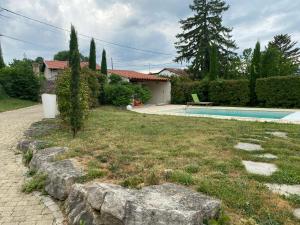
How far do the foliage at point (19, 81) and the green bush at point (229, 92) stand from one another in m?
15.6

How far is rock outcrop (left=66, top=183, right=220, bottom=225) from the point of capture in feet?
8.52

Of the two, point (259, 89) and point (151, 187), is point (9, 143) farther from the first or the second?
point (259, 89)

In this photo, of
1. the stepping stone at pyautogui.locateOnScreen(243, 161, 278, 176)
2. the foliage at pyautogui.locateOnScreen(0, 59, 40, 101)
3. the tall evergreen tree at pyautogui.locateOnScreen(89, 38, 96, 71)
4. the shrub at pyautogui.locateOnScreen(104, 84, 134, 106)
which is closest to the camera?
the stepping stone at pyautogui.locateOnScreen(243, 161, 278, 176)

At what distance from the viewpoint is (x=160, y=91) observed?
2550 cm

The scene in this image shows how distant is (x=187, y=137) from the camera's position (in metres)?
7.13

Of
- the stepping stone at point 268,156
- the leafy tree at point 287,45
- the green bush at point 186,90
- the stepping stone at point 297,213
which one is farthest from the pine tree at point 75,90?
the leafy tree at point 287,45

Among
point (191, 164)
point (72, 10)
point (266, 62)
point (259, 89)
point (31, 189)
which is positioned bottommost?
point (31, 189)

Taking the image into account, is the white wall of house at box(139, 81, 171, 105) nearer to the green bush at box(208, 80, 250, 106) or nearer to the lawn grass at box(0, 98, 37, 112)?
the green bush at box(208, 80, 250, 106)

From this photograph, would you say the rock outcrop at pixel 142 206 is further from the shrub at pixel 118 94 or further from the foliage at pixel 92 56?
the foliage at pixel 92 56

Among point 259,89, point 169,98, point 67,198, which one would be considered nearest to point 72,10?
point 169,98

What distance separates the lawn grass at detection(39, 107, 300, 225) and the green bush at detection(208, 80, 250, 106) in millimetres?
11884

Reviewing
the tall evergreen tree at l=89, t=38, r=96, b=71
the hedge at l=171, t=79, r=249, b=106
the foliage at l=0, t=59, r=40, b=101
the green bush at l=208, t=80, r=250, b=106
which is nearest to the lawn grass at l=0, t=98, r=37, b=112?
the foliage at l=0, t=59, r=40, b=101

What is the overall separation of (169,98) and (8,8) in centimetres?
1427

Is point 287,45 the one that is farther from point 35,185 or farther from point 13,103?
point 35,185
